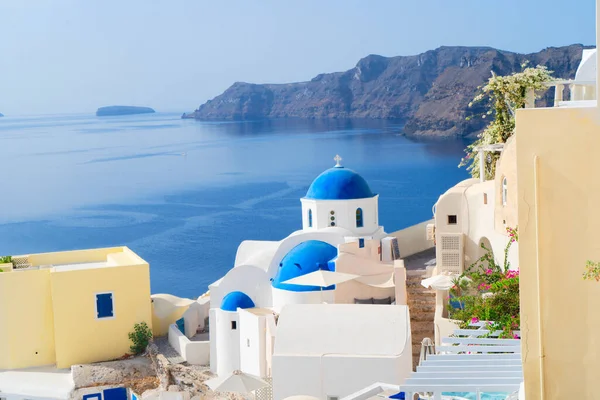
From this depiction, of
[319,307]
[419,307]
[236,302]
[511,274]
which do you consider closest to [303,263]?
[236,302]

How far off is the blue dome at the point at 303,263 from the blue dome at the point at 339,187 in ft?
5.92

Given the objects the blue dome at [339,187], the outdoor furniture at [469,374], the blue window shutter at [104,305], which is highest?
the blue dome at [339,187]

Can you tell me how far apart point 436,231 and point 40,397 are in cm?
898

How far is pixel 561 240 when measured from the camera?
5598 millimetres

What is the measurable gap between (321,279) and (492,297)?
488cm

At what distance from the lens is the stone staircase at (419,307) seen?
16.6 metres

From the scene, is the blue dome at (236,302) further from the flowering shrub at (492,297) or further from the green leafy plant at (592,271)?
the green leafy plant at (592,271)

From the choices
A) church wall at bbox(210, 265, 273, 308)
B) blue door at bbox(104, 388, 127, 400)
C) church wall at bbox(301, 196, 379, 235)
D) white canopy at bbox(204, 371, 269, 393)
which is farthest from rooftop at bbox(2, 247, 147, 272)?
white canopy at bbox(204, 371, 269, 393)

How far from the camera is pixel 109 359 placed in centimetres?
1928

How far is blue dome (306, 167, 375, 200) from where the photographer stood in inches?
757

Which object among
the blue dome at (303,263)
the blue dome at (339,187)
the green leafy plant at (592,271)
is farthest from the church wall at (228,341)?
the green leafy plant at (592,271)

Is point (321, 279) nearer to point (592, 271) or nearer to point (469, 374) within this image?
point (469, 374)

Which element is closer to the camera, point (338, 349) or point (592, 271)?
point (592, 271)

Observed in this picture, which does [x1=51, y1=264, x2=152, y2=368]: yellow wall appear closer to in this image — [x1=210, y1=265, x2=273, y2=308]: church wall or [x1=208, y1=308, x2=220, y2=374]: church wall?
[x1=208, y1=308, x2=220, y2=374]: church wall
